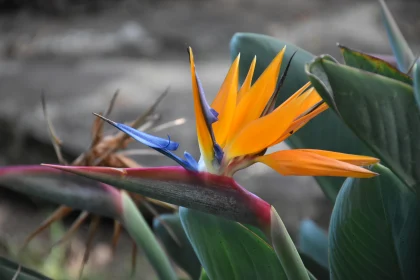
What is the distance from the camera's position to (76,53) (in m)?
3.33

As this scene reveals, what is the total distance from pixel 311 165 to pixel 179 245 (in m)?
0.35

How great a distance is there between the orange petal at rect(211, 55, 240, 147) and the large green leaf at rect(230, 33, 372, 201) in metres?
0.17

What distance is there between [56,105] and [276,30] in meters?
1.66

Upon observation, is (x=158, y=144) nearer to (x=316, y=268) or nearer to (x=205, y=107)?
(x=205, y=107)

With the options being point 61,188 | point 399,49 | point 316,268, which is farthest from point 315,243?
point 61,188

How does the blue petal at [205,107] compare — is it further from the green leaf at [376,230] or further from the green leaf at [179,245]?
the green leaf at [179,245]

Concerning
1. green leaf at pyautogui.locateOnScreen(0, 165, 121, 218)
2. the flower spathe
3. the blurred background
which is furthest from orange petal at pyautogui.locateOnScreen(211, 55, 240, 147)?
the blurred background

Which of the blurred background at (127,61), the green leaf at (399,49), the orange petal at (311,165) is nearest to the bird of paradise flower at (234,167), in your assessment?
the orange petal at (311,165)

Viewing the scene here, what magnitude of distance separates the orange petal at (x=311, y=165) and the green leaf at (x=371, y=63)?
0.13 m

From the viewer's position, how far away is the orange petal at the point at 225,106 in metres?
0.40

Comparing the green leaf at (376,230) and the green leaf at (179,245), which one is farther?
the green leaf at (179,245)

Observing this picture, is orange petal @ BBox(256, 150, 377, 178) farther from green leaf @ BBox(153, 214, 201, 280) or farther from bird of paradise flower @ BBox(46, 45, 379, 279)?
green leaf @ BBox(153, 214, 201, 280)

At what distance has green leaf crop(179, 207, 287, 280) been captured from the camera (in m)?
0.45

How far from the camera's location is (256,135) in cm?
37
